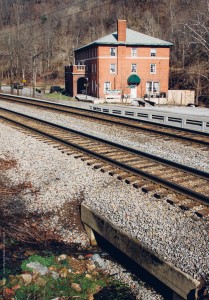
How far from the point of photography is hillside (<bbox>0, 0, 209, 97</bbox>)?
63.4 meters

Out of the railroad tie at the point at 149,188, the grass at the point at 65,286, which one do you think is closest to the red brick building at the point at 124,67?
the railroad tie at the point at 149,188

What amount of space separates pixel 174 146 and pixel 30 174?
20.1ft

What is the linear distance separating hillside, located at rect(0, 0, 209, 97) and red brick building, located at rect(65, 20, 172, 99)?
665cm

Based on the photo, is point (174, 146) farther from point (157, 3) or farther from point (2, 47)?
point (157, 3)

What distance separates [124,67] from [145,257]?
4677 centimetres

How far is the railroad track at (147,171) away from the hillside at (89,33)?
143 feet

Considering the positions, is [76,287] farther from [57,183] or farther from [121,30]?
[121,30]

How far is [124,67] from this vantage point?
164ft

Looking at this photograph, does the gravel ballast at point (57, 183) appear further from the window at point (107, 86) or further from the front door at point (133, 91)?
the front door at point (133, 91)

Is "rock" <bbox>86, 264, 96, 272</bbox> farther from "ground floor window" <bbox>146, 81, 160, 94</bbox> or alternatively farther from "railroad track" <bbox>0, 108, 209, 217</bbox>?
"ground floor window" <bbox>146, 81, 160, 94</bbox>

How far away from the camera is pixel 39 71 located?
9006cm

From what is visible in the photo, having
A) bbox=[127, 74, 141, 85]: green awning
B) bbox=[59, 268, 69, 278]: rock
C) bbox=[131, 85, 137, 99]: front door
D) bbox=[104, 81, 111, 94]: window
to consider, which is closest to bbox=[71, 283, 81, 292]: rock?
bbox=[59, 268, 69, 278]: rock

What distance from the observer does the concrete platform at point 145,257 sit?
4.72 m

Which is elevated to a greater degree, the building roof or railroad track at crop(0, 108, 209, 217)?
the building roof
